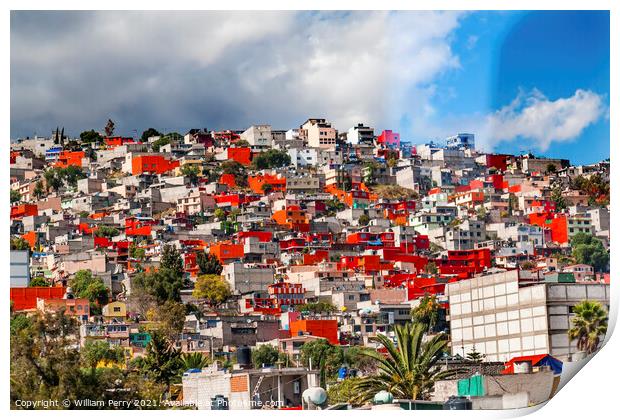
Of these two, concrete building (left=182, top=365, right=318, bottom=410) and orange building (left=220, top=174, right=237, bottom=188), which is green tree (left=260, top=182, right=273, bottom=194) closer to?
orange building (left=220, top=174, right=237, bottom=188)

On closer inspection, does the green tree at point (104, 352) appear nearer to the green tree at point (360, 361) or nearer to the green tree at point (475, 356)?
the green tree at point (360, 361)

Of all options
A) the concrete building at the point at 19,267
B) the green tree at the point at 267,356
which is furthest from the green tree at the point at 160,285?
the concrete building at the point at 19,267

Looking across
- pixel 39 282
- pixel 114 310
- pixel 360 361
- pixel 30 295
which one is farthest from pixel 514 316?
pixel 39 282

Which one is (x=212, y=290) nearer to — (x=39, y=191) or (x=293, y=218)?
(x=293, y=218)

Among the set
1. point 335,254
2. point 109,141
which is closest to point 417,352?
point 335,254

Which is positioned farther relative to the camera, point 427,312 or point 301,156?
point 301,156

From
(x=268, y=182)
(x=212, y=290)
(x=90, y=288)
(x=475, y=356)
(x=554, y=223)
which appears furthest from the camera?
(x=268, y=182)
